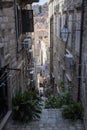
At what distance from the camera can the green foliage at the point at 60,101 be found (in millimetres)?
9734

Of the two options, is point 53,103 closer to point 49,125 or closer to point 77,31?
point 49,125

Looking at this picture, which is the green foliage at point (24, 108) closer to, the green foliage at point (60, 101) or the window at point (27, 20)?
the green foliage at point (60, 101)

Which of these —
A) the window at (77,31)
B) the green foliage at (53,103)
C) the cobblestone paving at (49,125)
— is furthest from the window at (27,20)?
the cobblestone paving at (49,125)

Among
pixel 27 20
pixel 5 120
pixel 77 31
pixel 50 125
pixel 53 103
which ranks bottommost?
pixel 53 103

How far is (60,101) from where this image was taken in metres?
10.2

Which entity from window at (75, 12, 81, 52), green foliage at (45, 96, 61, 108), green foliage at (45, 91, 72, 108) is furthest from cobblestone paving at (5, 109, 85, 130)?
window at (75, 12, 81, 52)

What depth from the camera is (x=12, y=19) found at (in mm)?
9398

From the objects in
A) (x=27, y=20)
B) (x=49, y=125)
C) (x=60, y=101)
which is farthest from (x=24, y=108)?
(x=27, y=20)

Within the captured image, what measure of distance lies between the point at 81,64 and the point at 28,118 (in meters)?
2.93

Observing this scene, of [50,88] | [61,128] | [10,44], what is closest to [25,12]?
[10,44]

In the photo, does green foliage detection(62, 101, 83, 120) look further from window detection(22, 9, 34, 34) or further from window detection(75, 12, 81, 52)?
window detection(22, 9, 34, 34)

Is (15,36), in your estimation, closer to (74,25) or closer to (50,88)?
(74,25)

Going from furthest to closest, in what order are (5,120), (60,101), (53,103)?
1. (53,103)
2. (60,101)
3. (5,120)

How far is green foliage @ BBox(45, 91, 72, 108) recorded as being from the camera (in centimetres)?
973
